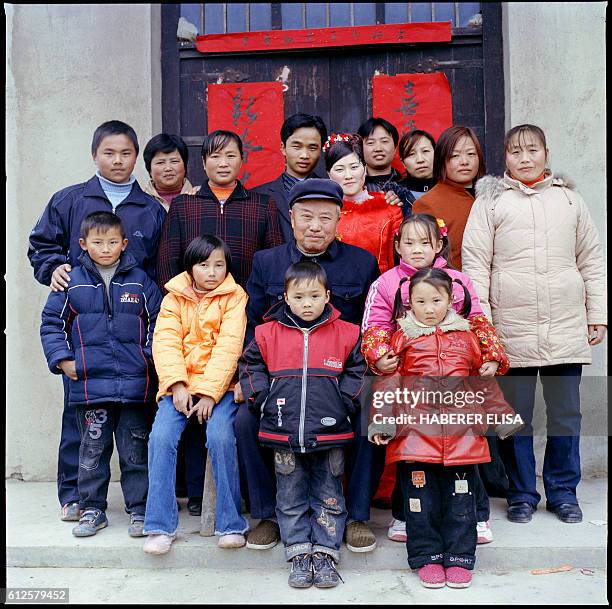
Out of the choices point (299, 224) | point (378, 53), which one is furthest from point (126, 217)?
point (378, 53)

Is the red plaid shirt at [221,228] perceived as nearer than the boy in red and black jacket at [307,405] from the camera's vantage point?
No

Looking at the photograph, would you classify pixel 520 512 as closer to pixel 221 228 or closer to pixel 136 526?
pixel 136 526

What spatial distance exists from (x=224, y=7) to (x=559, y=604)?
3838mm

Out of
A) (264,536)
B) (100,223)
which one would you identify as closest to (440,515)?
(264,536)

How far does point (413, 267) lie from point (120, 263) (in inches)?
51.3

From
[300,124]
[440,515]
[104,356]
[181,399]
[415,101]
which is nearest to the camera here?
[440,515]

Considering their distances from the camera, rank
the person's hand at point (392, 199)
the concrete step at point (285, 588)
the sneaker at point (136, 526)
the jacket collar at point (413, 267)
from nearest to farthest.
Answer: the concrete step at point (285, 588)
the jacket collar at point (413, 267)
the sneaker at point (136, 526)
the person's hand at point (392, 199)

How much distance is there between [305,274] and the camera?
3.08m

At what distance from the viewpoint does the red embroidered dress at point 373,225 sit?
11.9ft

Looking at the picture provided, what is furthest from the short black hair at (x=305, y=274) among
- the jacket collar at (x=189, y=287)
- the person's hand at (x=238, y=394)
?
the person's hand at (x=238, y=394)

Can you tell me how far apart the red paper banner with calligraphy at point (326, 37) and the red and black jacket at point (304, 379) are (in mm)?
2254

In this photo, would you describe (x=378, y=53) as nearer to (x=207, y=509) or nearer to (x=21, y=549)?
(x=207, y=509)

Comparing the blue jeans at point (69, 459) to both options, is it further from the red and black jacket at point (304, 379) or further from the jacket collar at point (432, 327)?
the jacket collar at point (432, 327)

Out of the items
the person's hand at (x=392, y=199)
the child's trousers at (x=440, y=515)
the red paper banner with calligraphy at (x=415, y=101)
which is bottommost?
the child's trousers at (x=440, y=515)
